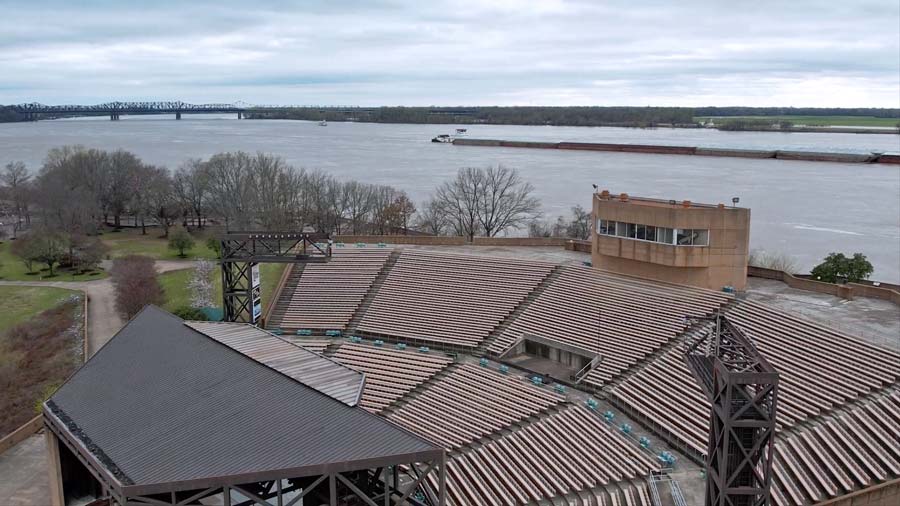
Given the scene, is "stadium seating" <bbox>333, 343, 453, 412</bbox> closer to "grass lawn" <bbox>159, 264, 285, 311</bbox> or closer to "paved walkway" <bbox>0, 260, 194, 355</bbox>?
"grass lawn" <bbox>159, 264, 285, 311</bbox>

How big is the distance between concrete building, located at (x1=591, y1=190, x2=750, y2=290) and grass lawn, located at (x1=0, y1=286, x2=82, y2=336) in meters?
32.8

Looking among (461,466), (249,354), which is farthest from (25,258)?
(461,466)

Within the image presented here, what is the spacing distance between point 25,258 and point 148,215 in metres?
20.5

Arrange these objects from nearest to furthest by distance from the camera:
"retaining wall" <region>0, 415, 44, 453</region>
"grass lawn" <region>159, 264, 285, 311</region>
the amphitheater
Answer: the amphitheater
"retaining wall" <region>0, 415, 44, 453</region>
"grass lawn" <region>159, 264, 285, 311</region>

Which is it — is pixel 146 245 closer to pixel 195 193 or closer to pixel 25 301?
pixel 195 193

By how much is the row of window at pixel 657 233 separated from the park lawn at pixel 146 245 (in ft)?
104

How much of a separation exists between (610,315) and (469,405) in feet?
29.2

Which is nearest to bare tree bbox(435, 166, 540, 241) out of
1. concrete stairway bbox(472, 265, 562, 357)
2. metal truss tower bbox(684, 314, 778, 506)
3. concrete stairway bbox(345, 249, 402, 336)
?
concrete stairway bbox(345, 249, 402, 336)

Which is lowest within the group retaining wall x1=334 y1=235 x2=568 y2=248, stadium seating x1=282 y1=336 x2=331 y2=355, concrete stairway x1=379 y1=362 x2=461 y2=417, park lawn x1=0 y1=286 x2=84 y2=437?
park lawn x1=0 y1=286 x2=84 y2=437

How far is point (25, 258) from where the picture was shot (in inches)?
2032

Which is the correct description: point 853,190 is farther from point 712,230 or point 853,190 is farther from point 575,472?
point 575,472

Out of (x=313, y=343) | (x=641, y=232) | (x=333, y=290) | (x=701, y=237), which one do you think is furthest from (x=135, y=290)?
(x=701, y=237)

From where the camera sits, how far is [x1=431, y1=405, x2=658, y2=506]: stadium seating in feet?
67.6

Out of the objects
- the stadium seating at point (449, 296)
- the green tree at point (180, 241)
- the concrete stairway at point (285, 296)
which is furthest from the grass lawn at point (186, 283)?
the stadium seating at point (449, 296)
